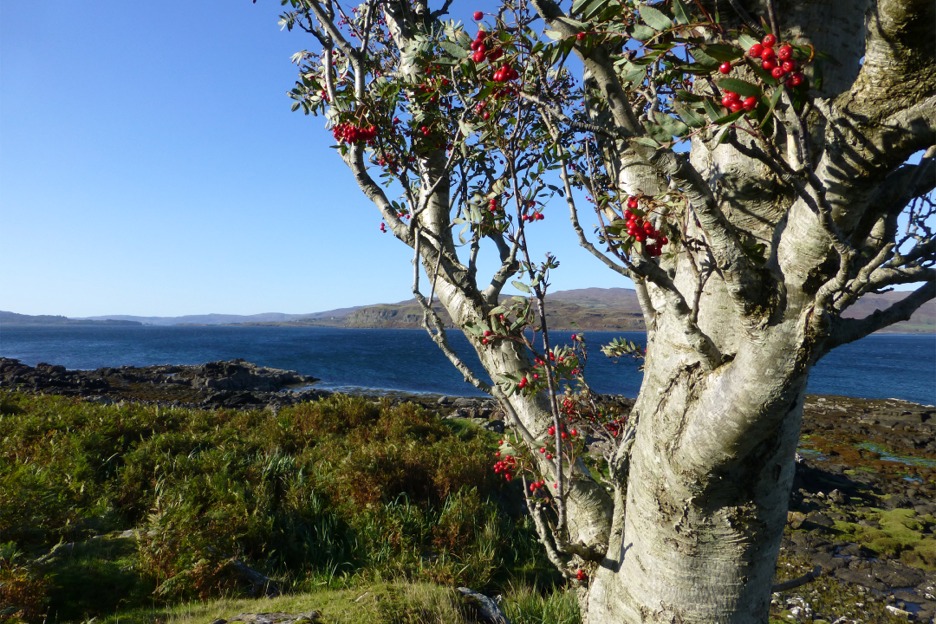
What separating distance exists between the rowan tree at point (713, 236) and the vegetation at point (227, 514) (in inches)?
121

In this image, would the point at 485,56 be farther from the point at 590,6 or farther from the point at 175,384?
the point at 175,384

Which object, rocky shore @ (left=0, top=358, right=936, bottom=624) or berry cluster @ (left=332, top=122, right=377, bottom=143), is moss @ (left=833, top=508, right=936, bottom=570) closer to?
rocky shore @ (left=0, top=358, right=936, bottom=624)

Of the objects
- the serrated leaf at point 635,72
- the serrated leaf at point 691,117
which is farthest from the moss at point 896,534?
the serrated leaf at point 635,72

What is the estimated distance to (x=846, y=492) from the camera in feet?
46.1

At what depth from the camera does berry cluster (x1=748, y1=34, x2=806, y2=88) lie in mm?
1310

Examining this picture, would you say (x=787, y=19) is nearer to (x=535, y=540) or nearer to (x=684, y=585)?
(x=684, y=585)

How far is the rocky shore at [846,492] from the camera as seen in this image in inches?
307

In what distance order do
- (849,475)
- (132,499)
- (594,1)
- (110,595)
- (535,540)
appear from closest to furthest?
(594,1) < (110,595) < (132,499) < (535,540) < (849,475)

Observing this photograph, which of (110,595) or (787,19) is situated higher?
(787,19)

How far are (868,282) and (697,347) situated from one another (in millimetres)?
624

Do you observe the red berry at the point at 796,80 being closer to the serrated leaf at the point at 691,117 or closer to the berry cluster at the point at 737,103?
the berry cluster at the point at 737,103

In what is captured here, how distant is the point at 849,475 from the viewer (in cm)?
1616

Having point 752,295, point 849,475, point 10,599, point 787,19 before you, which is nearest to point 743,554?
point 752,295

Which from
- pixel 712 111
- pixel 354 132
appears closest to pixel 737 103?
pixel 712 111
